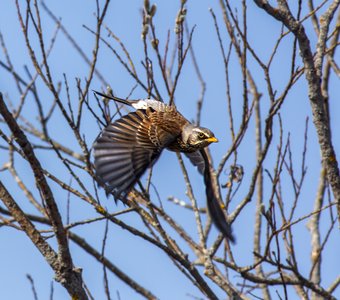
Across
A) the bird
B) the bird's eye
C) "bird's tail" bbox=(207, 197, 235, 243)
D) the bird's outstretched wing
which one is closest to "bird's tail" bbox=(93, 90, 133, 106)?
the bird

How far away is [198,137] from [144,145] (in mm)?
773

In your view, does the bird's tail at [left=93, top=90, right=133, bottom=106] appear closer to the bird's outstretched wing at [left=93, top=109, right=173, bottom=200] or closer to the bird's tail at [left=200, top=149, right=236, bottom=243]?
the bird's outstretched wing at [left=93, top=109, right=173, bottom=200]

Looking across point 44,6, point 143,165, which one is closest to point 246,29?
point 143,165

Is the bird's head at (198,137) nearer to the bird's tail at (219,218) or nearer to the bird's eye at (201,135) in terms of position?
the bird's eye at (201,135)

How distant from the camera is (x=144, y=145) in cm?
543

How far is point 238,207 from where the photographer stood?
5168mm

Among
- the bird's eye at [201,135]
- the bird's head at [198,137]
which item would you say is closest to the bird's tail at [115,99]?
the bird's head at [198,137]

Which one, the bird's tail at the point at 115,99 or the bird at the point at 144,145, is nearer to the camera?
the bird at the point at 144,145

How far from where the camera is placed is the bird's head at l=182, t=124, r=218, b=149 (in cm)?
606

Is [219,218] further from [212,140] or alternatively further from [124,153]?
[212,140]

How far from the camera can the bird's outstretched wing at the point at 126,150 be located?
4.61 metres

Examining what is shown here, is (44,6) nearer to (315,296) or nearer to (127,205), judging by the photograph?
(127,205)

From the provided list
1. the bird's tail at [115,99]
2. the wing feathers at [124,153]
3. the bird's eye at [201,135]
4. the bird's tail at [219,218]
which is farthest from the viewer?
the bird's eye at [201,135]

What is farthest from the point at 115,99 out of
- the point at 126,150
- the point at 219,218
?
the point at 219,218
